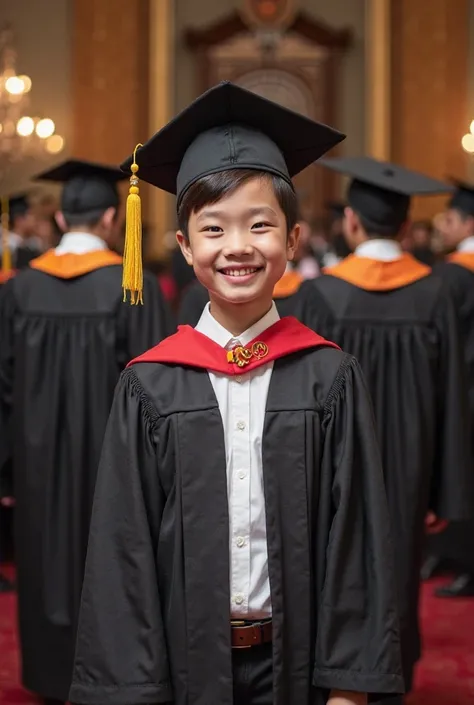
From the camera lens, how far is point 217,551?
220 centimetres

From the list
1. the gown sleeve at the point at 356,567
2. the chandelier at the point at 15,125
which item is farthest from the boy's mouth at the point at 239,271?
the chandelier at the point at 15,125

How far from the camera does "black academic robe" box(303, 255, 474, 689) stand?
3988 millimetres

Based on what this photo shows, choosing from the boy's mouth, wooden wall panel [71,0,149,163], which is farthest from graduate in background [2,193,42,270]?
wooden wall panel [71,0,149,163]

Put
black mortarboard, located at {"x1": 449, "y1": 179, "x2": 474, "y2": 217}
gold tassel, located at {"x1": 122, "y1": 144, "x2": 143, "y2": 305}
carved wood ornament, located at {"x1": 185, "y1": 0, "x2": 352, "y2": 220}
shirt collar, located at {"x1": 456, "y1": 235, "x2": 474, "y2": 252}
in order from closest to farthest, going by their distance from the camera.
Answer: gold tassel, located at {"x1": 122, "y1": 144, "x2": 143, "y2": 305}
shirt collar, located at {"x1": 456, "y1": 235, "x2": 474, "y2": 252}
black mortarboard, located at {"x1": 449, "y1": 179, "x2": 474, "y2": 217}
carved wood ornament, located at {"x1": 185, "y1": 0, "x2": 352, "y2": 220}

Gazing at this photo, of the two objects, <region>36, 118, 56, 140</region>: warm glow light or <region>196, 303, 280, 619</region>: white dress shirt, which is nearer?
→ <region>196, 303, 280, 619</region>: white dress shirt

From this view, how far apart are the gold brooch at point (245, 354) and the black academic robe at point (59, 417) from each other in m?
1.84

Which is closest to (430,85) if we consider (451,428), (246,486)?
(451,428)

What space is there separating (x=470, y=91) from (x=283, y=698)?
1431 centimetres

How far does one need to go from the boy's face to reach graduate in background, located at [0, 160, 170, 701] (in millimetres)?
1896

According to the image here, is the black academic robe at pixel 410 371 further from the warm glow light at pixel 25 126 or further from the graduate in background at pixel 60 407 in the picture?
the warm glow light at pixel 25 126

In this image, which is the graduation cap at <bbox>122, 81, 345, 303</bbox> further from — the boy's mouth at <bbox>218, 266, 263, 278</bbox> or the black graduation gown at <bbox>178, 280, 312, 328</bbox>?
the black graduation gown at <bbox>178, 280, 312, 328</bbox>

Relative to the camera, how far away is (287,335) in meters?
2.34

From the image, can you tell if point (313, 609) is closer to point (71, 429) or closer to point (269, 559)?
point (269, 559)

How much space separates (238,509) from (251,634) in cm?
25
